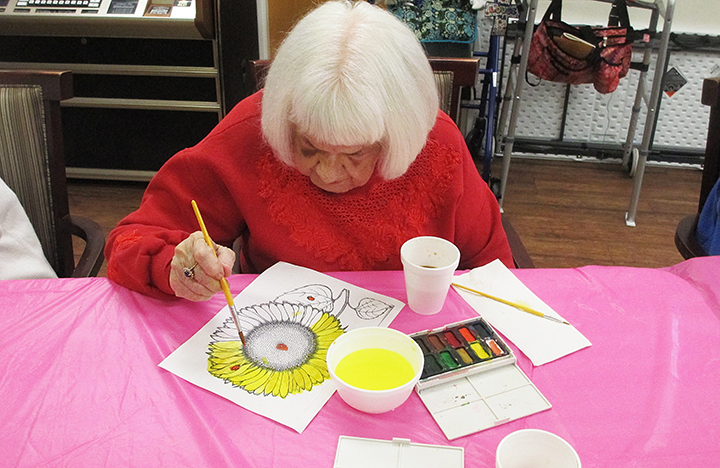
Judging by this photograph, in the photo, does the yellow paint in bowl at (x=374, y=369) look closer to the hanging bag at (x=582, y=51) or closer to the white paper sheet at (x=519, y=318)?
the white paper sheet at (x=519, y=318)

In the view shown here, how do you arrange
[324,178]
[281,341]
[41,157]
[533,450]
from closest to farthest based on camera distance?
[533,450], [281,341], [324,178], [41,157]

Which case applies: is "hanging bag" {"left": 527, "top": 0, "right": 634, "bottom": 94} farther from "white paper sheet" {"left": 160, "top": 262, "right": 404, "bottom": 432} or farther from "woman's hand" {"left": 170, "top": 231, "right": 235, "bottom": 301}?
"woman's hand" {"left": 170, "top": 231, "right": 235, "bottom": 301}

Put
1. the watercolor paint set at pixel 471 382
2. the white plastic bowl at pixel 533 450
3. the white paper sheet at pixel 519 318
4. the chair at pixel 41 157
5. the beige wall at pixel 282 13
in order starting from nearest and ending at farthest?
the white plastic bowl at pixel 533 450 → the watercolor paint set at pixel 471 382 → the white paper sheet at pixel 519 318 → the chair at pixel 41 157 → the beige wall at pixel 282 13

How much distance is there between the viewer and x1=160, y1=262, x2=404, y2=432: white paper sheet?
0.75 m

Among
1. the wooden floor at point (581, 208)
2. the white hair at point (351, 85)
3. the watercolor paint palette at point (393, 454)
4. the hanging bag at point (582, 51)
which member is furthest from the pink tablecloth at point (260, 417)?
the hanging bag at point (582, 51)

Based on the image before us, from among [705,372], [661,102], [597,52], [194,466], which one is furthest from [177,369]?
[661,102]

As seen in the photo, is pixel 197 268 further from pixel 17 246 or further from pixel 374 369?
pixel 17 246

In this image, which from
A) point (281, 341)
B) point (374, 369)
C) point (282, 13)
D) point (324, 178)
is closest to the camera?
point (374, 369)

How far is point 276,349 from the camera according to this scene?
842 millimetres

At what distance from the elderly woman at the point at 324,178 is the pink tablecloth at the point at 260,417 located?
11 centimetres

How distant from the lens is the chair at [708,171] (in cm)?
125

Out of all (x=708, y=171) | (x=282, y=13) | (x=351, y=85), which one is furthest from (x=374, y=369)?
(x=282, y=13)

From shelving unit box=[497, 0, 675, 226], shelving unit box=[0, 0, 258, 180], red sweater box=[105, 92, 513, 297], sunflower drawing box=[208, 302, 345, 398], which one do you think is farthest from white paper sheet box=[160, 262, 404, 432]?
shelving unit box=[497, 0, 675, 226]

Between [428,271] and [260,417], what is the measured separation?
0.33 m
